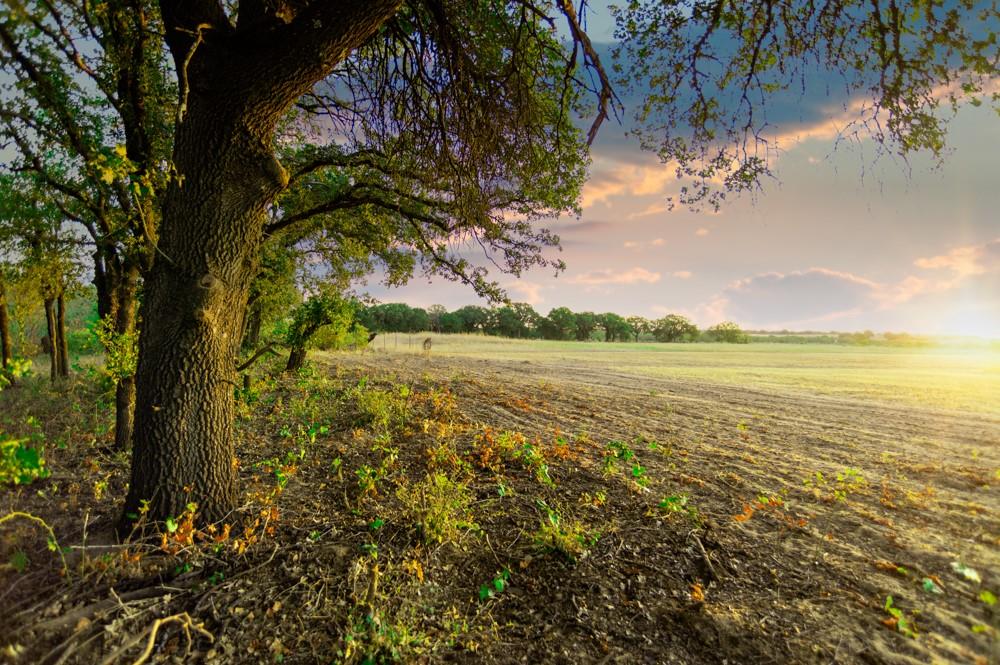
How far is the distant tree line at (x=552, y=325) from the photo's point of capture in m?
73.8

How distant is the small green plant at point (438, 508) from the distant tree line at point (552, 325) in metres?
65.7

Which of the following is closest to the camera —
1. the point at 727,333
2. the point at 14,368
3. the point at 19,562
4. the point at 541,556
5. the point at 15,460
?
the point at 15,460

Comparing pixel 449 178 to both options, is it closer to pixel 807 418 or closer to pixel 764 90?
pixel 764 90

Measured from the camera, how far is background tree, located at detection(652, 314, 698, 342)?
247 feet

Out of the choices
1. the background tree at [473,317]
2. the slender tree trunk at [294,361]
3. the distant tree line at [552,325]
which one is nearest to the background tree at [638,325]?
the distant tree line at [552,325]

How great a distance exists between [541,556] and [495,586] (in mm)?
500

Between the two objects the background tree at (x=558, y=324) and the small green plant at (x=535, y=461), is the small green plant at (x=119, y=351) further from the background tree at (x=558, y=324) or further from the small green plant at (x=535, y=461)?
the background tree at (x=558, y=324)

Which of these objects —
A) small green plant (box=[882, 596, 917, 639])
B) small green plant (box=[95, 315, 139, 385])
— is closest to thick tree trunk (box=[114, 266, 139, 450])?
small green plant (box=[95, 315, 139, 385])

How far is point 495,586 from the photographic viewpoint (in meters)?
3.51

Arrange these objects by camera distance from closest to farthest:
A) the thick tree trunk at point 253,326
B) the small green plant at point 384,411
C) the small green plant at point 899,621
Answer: the small green plant at point 899,621, the small green plant at point 384,411, the thick tree trunk at point 253,326

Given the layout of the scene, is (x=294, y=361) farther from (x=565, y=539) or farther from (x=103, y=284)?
(x=565, y=539)

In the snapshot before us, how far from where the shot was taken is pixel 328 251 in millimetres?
11562

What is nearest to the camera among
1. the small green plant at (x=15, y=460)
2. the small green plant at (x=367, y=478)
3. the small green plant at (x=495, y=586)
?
the small green plant at (x=15, y=460)

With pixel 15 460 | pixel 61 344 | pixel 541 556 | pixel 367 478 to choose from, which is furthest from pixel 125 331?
pixel 61 344
